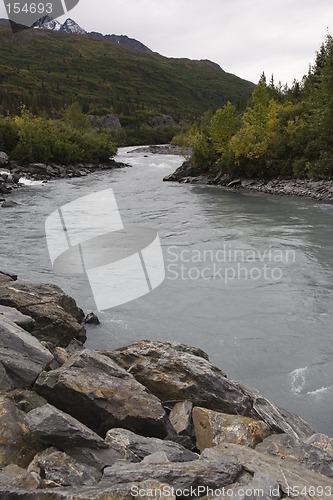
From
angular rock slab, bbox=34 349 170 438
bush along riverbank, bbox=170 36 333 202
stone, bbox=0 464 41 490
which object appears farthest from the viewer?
bush along riverbank, bbox=170 36 333 202

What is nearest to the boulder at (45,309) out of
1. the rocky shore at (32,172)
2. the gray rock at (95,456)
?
the gray rock at (95,456)

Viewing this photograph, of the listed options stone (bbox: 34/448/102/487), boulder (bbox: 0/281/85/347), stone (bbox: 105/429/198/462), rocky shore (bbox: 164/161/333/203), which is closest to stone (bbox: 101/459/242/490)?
stone (bbox: 34/448/102/487)

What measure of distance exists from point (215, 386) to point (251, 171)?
43.3 meters

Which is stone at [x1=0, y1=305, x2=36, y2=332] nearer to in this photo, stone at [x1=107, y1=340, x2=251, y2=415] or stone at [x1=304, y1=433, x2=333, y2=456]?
stone at [x1=107, y1=340, x2=251, y2=415]

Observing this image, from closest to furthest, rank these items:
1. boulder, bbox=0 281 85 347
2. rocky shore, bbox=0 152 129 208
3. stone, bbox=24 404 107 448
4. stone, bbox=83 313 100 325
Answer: stone, bbox=24 404 107 448 → boulder, bbox=0 281 85 347 → stone, bbox=83 313 100 325 → rocky shore, bbox=0 152 129 208

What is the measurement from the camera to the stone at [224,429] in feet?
22.3

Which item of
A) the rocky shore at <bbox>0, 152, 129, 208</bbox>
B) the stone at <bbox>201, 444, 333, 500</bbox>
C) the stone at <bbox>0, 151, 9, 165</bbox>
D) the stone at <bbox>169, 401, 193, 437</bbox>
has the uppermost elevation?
the stone at <bbox>0, 151, 9, 165</bbox>

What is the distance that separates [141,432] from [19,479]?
225cm

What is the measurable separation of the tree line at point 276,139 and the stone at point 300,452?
37.6m

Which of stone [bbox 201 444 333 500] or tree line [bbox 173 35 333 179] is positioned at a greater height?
tree line [bbox 173 35 333 179]

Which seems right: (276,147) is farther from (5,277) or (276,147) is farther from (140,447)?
(140,447)

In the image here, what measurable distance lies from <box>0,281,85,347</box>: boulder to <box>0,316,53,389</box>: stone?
2038 millimetres

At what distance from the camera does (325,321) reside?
1316 cm

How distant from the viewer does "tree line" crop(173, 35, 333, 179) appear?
140 ft
